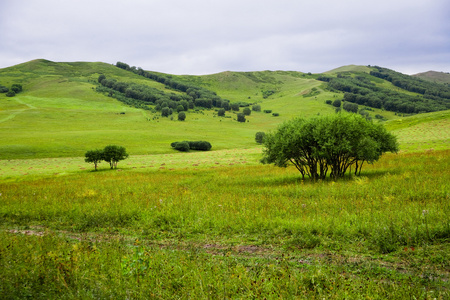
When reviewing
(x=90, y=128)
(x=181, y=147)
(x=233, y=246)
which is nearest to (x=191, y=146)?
(x=181, y=147)

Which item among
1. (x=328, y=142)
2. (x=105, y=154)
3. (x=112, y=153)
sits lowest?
(x=105, y=154)

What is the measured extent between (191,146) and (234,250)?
96.1 m

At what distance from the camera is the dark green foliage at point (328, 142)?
24.1m

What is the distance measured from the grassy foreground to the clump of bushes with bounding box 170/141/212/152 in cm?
8211

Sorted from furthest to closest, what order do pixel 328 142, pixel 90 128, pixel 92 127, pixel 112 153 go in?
pixel 92 127 < pixel 90 128 < pixel 112 153 < pixel 328 142

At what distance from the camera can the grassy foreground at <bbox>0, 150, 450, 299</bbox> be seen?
19.0 ft

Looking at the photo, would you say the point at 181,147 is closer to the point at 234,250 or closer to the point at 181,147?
the point at 181,147

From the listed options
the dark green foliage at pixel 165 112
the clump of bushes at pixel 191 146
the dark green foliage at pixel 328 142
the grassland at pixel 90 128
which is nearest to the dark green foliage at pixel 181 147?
the clump of bushes at pixel 191 146

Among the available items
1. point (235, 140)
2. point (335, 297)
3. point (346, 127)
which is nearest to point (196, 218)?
point (335, 297)

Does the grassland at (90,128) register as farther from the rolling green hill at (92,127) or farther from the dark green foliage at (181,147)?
the dark green foliage at (181,147)

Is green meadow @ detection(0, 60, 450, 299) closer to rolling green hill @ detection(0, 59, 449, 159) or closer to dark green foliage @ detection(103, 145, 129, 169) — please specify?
dark green foliage @ detection(103, 145, 129, 169)

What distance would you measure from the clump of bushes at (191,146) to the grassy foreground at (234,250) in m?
82.1

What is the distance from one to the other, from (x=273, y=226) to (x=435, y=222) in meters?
5.56

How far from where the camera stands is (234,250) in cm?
877
